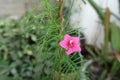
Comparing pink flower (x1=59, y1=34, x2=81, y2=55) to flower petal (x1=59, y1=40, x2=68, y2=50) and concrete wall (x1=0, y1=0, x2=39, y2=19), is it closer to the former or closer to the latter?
flower petal (x1=59, y1=40, x2=68, y2=50)

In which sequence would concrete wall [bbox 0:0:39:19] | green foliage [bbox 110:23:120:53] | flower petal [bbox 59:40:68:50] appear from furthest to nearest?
concrete wall [bbox 0:0:39:19], green foliage [bbox 110:23:120:53], flower petal [bbox 59:40:68:50]

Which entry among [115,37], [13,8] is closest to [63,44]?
[115,37]

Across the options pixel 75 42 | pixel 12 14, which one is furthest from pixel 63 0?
pixel 12 14

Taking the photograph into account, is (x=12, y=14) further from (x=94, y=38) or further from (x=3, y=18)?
(x=94, y=38)

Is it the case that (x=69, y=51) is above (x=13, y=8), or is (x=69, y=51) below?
below

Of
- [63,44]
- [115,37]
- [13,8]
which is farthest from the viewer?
[13,8]

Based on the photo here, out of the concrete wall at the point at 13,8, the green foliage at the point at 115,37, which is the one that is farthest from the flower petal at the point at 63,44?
the concrete wall at the point at 13,8

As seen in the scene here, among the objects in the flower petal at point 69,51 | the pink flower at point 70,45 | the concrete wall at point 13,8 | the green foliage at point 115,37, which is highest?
the concrete wall at point 13,8

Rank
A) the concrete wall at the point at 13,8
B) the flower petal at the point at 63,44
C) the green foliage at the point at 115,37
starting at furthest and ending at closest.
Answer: the concrete wall at the point at 13,8, the green foliage at the point at 115,37, the flower petal at the point at 63,44

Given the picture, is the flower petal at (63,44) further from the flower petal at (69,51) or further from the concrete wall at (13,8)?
the concrete wall at (13,8)

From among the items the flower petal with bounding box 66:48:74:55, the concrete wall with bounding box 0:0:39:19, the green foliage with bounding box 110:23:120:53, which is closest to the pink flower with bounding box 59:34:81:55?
the flower petal with bounding box 66:48:74:55

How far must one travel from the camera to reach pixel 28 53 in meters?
2.24

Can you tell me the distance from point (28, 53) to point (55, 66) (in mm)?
911

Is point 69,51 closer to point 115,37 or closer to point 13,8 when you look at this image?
point 115,37
